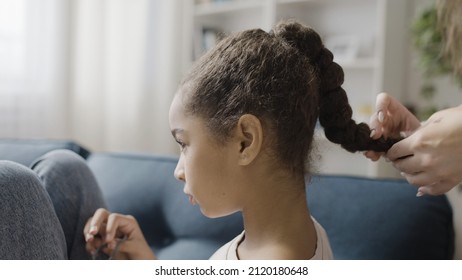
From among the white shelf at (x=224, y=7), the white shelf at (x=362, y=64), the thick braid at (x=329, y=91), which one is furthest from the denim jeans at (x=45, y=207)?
the white shelf at (x=224, y=7)

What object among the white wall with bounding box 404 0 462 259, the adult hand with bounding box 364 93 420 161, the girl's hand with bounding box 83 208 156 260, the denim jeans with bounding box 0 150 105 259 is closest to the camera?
the denim jeans with bounding box 0 150 105 259

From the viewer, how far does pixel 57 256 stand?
812 mm

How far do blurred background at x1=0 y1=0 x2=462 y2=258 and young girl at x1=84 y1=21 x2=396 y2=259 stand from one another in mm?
1529

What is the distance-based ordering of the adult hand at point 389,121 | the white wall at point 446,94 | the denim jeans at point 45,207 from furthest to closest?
1. the white wall at point 446,94
2. the adult hand at point 389,121
3. the denim jeans at point 45,207

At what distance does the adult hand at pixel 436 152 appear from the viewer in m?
0.80

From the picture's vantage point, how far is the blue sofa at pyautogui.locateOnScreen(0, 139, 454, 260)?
112cm

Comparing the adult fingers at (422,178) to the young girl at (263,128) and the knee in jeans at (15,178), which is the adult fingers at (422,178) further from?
the knee in jeans at (15,178)

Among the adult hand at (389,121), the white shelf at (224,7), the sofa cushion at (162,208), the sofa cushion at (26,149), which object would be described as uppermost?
the white shelf at (224,7)

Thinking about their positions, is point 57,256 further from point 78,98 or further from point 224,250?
point 78,98

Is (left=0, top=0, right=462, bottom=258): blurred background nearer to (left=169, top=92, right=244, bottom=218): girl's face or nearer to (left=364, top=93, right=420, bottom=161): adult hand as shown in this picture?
(left=364, top=93, right=420, bottom=161): adult hand

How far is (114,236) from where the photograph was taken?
3.30ft

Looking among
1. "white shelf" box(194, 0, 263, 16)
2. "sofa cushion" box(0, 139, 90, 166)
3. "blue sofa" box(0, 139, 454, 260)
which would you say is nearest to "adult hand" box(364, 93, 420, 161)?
"blue sofa" box(0, 139, 454, 260)

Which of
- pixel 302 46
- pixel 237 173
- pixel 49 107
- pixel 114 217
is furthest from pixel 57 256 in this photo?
pixel 49 107

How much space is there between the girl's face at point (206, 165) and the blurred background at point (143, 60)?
164 cm
